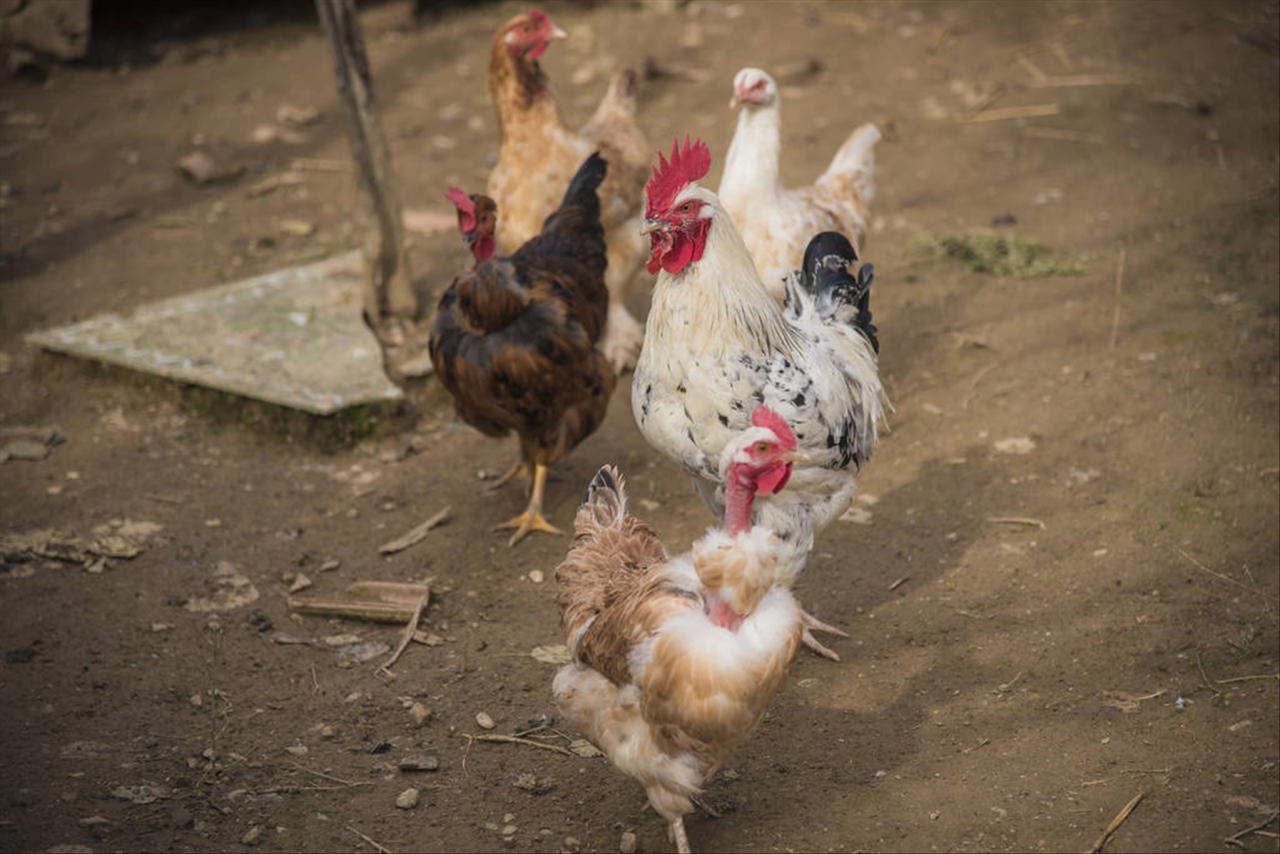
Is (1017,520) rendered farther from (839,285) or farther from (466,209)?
(466,209)

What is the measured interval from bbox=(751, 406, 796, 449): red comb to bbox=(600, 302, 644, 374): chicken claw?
330 centimetres

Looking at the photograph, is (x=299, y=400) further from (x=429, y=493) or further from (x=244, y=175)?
(x=244, y=175)

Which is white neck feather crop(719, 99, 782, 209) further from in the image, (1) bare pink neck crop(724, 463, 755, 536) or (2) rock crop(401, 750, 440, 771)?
(2) rock crop(401, 750, 440, 771)

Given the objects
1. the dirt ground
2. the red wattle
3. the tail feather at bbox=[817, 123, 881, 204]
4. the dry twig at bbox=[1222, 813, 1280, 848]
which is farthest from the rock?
the tail feather at bbox=[817, 123, 881, 204]

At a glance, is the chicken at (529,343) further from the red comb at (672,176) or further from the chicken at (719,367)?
the red comb at (672,176)

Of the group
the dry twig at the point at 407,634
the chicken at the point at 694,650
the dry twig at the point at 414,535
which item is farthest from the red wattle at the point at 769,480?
the dry twig at the point at 414,535

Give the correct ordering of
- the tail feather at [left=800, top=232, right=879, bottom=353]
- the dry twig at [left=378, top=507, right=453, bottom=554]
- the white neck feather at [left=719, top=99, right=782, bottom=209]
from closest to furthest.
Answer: the tail feather at [left=800, top=232, right=879, bottom=353], the dry twig at [left=378, top=507, right=453, bottom=554], the white neck feather at [left=719, top=99, right=782, bottom=209]

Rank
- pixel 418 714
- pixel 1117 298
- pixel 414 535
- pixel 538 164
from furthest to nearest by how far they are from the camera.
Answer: pixel 1117 298, pixel 538 164, pixel 414 535, pixel 418 714

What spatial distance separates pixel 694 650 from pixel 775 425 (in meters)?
0.68

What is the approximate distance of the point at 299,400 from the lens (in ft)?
19.2

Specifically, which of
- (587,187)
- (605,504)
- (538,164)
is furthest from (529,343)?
(538,164)

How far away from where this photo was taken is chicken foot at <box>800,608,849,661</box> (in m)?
4.52

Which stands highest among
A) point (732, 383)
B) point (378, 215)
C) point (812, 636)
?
point (732, 383)

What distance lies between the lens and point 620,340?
6.61 metres
